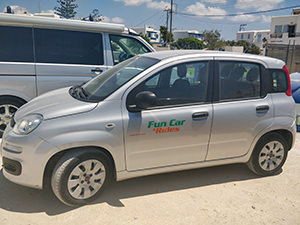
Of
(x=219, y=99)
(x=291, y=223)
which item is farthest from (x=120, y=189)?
(x=291, y=223)

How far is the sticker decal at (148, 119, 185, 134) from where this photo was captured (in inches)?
117

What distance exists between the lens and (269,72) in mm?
3592

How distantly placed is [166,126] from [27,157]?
58.5 inches

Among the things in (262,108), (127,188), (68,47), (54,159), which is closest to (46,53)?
(68,47)

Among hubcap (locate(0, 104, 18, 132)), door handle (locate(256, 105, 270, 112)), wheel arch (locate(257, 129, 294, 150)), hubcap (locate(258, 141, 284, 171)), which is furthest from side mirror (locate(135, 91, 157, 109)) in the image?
hubcap (locate(0, 104, 18, 132))

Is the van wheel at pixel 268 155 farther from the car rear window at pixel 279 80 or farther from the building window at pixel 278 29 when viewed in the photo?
the building window at pixel 278 29

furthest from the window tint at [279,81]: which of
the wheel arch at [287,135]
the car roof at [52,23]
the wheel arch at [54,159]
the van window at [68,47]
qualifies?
the van window at [68,47]

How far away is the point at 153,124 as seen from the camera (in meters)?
2.97

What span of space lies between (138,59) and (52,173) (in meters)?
1.78

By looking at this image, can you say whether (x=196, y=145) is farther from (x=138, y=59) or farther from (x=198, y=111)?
(x=138, y=59)

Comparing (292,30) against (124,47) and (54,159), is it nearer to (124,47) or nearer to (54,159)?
(124,47)

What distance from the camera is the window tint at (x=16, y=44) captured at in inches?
176

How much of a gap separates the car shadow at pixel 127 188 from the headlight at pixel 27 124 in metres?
0.84

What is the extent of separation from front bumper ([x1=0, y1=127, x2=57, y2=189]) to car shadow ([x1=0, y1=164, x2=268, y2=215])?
35cm
